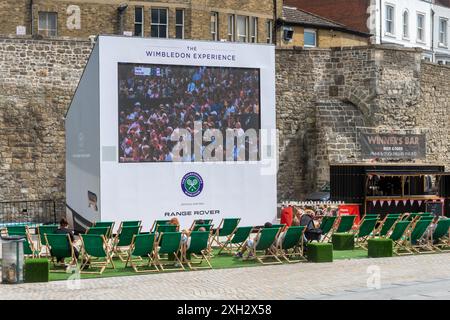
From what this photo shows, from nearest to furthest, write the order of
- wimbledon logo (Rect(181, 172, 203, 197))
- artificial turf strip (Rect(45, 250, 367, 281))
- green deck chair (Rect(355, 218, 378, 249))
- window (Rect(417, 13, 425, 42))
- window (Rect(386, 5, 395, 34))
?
artificial turf strip (Rect(45, 250, 367, 281))
green deck chair (Rect(355, 218, 378, 249))
wimbledon logo (Rect(181, 172, 203, 197))
window (Rect(386, 5, 395, 34))
window (Rect(417, 13, 425, 42))

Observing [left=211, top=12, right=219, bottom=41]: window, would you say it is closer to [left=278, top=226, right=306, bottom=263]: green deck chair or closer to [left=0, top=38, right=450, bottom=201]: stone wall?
[left=0, top=38, right=450, bottom=201]: stone wall

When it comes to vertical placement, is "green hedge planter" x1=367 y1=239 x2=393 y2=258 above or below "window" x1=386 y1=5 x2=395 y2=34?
below

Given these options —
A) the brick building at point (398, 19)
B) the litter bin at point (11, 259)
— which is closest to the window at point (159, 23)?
the brick building at point (398, 19)

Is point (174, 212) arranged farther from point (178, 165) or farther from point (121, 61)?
point (121, 61)

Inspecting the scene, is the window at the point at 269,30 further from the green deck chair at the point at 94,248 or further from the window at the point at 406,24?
the green deck chair at the point at 94,248

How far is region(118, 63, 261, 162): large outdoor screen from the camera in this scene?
2242 centimetres

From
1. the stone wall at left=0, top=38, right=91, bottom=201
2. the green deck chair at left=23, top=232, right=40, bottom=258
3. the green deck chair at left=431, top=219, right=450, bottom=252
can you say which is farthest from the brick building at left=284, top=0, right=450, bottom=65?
the green deck chair at left=23, top=232, right=40, bottom=258

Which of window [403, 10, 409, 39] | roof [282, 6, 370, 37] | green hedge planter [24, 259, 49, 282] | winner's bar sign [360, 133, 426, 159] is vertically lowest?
green hedge planter [24, 259, 49, 282]

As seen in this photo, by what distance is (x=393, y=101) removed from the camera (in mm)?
34438

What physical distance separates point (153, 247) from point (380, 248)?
16.6 ft

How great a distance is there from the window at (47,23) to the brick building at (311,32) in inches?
438

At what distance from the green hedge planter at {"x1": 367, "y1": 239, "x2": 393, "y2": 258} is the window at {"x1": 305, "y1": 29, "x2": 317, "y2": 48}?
89.3 ft

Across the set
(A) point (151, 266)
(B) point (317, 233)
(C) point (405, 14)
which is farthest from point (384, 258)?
(C) point (405, 14)

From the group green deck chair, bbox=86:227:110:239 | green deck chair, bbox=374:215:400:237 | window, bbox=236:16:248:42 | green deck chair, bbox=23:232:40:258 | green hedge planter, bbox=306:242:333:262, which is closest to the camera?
green deck chair, bbox=23:232:40:258
